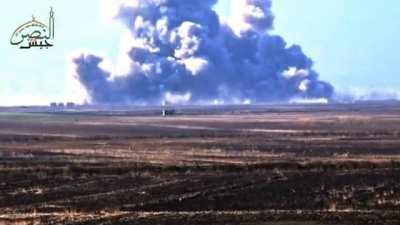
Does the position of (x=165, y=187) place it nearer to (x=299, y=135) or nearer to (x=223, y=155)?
(x=223, y=155)

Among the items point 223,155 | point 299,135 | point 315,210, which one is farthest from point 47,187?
point 299,135

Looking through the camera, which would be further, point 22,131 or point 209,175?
point 22,131

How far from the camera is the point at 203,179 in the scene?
44.9 metres

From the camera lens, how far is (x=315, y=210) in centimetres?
3231

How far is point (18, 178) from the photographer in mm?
47094

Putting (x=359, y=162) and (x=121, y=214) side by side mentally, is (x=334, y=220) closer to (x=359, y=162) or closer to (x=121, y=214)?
(x=121, y=214)

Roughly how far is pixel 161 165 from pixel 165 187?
1084 centimetres

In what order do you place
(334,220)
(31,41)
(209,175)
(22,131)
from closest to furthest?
(334,220) → (209,175) → (31,41) → (22,131)

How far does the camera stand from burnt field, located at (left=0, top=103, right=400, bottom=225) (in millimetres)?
31719

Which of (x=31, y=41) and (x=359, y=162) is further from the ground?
(x=31, y=41)

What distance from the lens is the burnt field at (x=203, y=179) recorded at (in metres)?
31.7

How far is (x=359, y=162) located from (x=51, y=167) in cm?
1925

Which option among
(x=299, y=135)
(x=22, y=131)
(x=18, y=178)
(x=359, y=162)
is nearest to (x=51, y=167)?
(x=18, y=178)

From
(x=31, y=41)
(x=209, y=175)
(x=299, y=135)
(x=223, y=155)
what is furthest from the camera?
(x=299, y=135)
